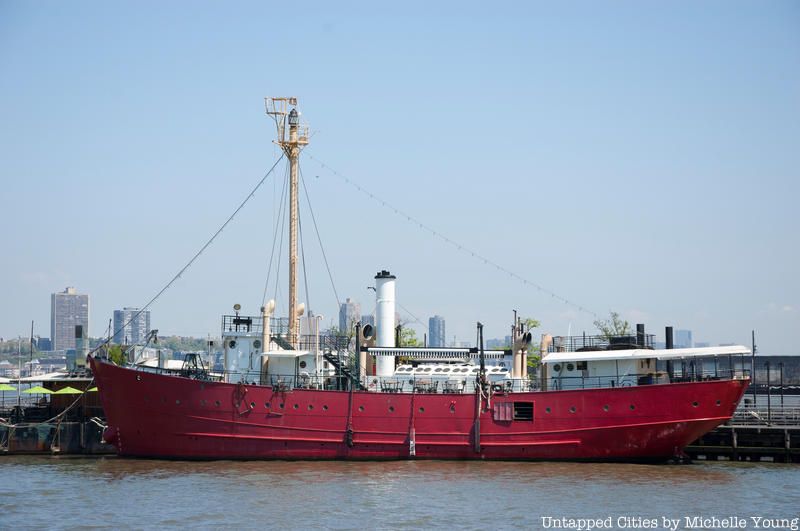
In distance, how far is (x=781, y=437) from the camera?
113 ft

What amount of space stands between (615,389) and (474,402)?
4343 millimetres

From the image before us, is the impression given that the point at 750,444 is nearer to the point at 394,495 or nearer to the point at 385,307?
the point at 385,307

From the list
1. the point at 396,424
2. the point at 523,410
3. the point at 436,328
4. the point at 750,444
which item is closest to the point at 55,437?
the point at 396,424

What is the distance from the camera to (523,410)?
32.3 meters

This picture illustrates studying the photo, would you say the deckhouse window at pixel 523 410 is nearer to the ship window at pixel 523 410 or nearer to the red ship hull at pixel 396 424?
the ship window at pixel 523 410

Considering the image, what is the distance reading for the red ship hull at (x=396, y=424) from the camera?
31797 mm

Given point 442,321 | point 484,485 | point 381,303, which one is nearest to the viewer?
point 484,485

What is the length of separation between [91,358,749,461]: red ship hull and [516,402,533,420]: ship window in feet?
0.54

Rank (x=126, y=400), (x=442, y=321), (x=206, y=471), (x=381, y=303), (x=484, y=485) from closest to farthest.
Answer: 1. (x=484, y=485)
2. (x=206, y=471)
3. (x=126, y=400)
4. (x=381, y=303)
5. (x=442, y=321)

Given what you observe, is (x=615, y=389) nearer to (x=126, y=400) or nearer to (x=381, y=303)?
(x=381, y=303)

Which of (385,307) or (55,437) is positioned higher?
(385,307)

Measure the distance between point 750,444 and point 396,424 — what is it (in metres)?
12.1

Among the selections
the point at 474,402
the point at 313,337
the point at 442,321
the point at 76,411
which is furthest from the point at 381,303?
the point at 442,321

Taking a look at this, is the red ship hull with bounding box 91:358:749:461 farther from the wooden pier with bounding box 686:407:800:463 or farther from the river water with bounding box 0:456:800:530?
the wooden pier with bounding box 686:407:800:463
